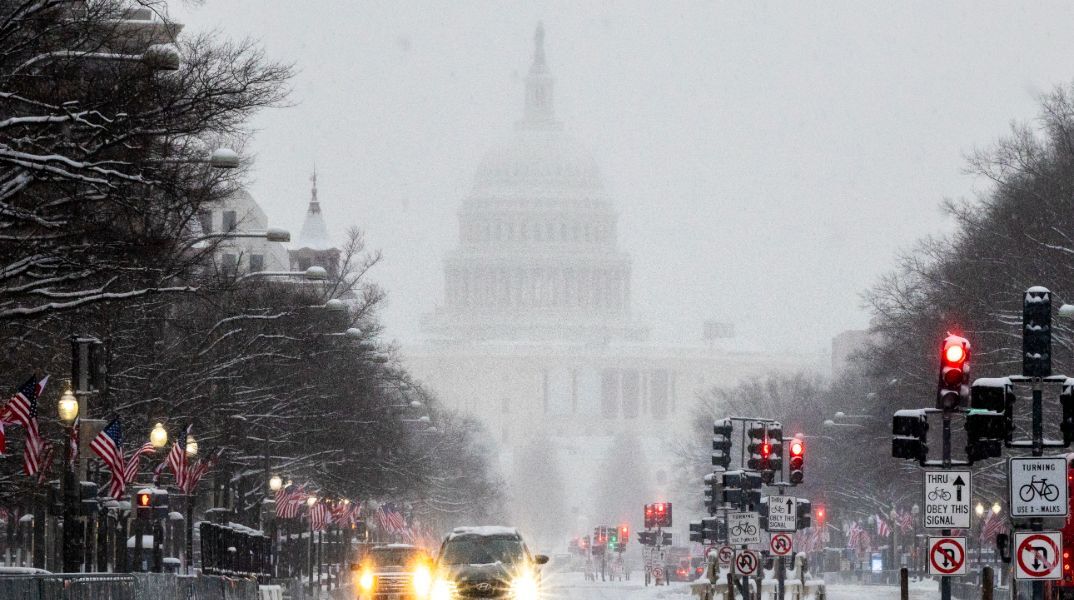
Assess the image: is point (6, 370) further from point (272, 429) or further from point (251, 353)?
point (272, 429)

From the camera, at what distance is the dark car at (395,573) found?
1976 inches

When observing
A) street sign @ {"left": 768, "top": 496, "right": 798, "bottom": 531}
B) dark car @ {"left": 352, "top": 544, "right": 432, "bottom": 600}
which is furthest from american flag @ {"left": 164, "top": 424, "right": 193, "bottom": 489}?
street sign @ {"left": 768, "top": 496, "right": 798, "bottom": 531}

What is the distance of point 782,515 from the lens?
47.6 m

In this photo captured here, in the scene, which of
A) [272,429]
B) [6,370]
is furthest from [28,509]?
[6,370]

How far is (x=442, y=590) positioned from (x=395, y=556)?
7.59 m

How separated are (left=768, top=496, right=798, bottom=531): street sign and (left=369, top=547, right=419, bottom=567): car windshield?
7.13m

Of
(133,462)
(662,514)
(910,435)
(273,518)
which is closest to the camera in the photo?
(910,435)

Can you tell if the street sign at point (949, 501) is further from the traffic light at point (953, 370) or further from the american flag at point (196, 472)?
the american flag at point (196, 472)

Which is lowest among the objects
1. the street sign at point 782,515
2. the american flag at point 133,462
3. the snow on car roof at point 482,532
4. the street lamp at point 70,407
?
the snow on car roof at point 482,532

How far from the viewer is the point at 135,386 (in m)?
53.8

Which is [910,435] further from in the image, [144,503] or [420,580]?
[144,503]

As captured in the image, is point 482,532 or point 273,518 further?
point 273,518

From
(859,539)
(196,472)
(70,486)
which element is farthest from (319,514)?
(859,539)

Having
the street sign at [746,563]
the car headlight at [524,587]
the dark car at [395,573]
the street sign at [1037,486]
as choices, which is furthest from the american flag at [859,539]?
the street sign at [1037,486]
